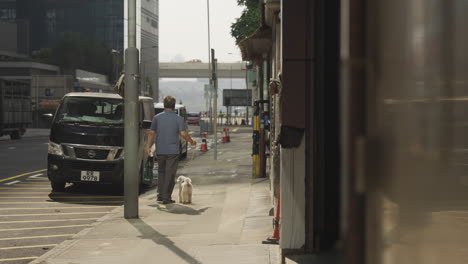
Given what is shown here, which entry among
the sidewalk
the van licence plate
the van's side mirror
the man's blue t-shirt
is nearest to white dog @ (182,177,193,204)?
the sidewalk

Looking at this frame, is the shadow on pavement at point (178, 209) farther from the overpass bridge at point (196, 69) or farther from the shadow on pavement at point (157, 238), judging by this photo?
the overpass bridge at point (196, 69)

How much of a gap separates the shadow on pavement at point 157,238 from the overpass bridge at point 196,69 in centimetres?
10568

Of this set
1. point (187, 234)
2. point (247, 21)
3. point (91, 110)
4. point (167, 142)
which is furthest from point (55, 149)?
point (247, 21)

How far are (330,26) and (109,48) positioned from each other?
113 metres

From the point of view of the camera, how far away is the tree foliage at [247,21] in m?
39.7

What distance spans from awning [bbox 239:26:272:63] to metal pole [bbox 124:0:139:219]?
1.93m

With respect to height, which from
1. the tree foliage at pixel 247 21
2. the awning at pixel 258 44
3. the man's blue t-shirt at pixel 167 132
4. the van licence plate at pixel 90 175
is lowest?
the van licence plate at pixel 90 175

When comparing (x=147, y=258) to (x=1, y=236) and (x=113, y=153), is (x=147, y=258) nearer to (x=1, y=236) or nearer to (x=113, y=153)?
(x=1, y=236)

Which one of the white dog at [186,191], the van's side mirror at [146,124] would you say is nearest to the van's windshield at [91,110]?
the van's side mirror at [146,124]

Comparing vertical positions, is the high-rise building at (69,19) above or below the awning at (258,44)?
above

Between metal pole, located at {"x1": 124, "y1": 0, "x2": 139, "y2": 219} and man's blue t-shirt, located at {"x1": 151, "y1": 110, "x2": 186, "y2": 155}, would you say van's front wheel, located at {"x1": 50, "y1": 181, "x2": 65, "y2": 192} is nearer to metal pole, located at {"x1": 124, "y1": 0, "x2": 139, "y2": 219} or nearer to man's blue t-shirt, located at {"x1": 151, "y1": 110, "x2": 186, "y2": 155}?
man's blue t-shirt, located at {"x1": 151, "y1": 110, "x2": 186, "y2": 155}

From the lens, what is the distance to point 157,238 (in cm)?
940

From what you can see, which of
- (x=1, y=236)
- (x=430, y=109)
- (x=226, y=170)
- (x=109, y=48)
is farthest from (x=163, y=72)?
(x=430, y=109)

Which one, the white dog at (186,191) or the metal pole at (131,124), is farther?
the white dog at (186,191)
